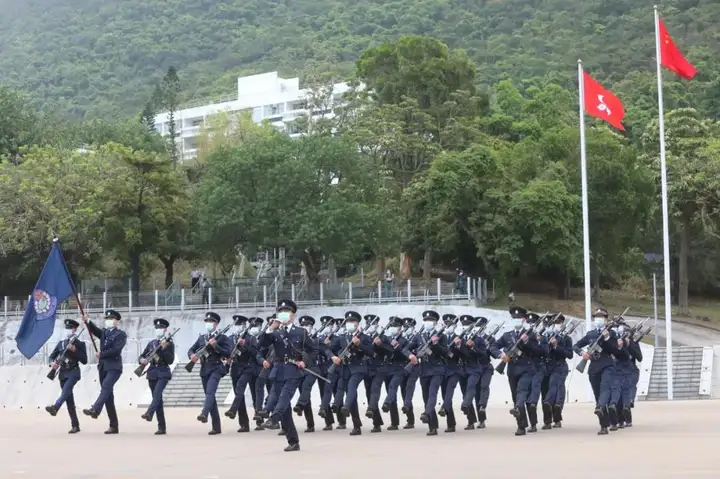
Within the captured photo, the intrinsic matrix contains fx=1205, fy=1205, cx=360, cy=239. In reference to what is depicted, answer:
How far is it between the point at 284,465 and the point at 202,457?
5.18 ft

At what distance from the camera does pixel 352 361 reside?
59.9ft

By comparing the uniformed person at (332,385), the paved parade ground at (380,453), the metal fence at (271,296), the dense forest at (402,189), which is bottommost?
the paved parade ground at (380,453)

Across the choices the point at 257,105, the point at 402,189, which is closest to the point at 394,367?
the point at 402,189

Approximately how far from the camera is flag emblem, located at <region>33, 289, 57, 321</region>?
2017 cm

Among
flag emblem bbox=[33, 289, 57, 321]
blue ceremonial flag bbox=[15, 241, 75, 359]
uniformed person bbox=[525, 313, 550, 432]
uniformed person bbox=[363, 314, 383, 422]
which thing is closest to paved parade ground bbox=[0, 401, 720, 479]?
uniformed person bbox=[363, 314, 383, 422]

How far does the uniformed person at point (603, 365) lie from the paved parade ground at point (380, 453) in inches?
18.9

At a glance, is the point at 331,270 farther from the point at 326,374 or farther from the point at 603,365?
the point at 603,365

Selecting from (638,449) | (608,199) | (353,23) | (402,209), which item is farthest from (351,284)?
(353,23)

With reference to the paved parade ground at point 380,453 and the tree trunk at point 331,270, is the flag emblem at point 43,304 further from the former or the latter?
the tree trunk at point 331,270

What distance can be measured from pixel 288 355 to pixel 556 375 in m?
5.14

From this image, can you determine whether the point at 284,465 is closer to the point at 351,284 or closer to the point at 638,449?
the point at 638,449

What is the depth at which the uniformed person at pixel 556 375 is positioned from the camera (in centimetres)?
1823


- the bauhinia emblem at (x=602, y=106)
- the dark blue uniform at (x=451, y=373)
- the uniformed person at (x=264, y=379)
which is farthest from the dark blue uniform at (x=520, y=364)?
the bauhinia emblem at (x=602, y=106)

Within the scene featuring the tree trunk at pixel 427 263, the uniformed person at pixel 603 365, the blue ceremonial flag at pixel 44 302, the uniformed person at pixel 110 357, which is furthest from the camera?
the tree trunk at pixel 427 263
